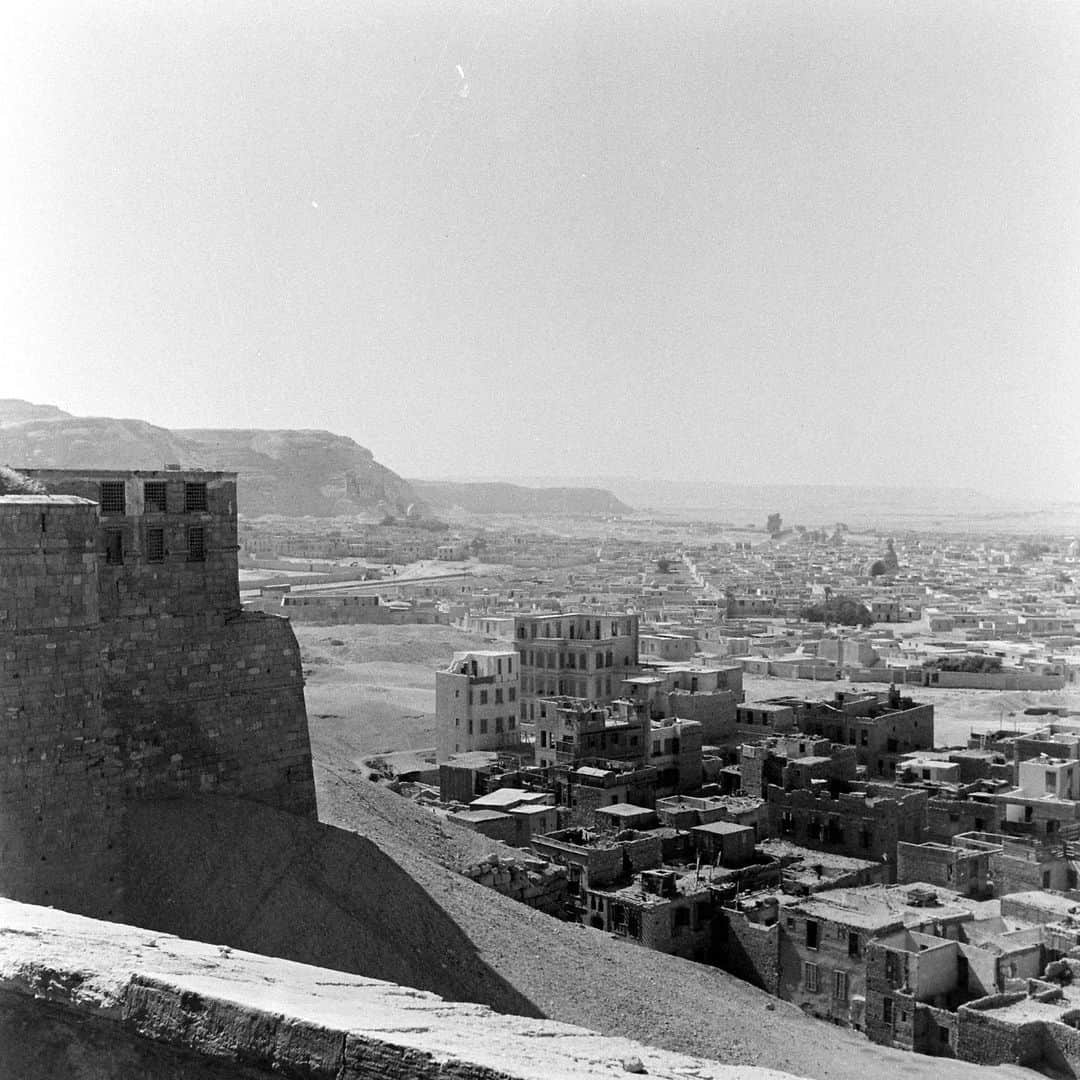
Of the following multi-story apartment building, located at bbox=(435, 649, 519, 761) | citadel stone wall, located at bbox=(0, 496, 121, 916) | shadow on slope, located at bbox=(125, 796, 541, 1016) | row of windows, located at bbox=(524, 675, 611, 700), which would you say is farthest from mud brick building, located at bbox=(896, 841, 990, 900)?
citadel stone wall, located at bbox=(0, 496, 121, 916)

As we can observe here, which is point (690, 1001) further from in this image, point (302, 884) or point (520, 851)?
point (520, 851)

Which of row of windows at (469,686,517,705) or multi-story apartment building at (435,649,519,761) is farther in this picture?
row of windows at (469,686,517,705)

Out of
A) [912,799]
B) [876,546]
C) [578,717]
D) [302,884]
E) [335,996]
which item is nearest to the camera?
[335,996]

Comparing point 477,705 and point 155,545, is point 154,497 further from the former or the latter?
point 477,705

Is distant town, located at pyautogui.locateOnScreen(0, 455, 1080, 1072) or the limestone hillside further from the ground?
the limestone hillside

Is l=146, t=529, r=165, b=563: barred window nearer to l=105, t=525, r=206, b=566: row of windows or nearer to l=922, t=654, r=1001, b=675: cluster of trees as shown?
l=105, t=525, r=206, b=566: row of windows

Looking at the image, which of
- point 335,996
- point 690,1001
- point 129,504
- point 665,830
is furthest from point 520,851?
point 335,996

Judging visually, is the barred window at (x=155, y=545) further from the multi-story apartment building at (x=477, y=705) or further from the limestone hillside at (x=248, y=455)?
the limestone hillside at (x=248, y=455)

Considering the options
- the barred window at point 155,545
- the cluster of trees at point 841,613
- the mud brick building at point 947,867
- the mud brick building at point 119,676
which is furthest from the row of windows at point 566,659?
the cluster of trees at point 841,613
